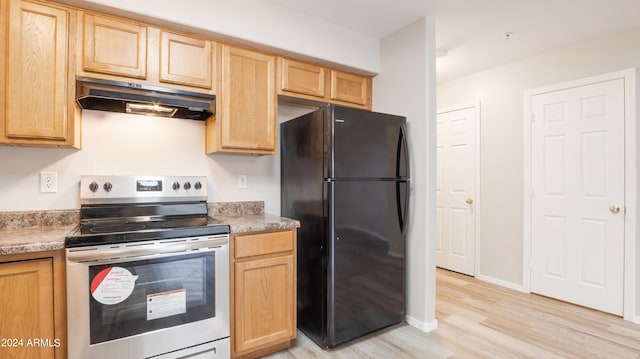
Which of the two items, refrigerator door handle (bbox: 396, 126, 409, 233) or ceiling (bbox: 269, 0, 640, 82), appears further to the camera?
refrigerator door handle (bbox: 396, 126, 409, 233)

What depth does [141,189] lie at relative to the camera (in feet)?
7.14

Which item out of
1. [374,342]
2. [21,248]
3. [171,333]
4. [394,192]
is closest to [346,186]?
[394,192]

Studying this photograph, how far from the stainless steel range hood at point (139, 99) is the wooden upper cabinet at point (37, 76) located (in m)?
0.12

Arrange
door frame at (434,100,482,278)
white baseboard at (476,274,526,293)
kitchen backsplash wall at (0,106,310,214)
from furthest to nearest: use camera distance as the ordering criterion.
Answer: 1. door frame at (434,100,482,278)
2. white baseboard at (476,274,526,293)
3. kitchen backsplash wall at (0,106,310,214)

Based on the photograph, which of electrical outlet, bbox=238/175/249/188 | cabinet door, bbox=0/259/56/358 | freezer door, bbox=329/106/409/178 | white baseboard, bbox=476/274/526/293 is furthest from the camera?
white baseboard, bbox=476/274/526/293

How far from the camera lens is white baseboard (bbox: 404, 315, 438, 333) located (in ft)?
8.05

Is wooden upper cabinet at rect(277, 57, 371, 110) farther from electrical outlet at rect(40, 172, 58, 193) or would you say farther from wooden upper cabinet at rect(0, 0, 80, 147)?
electrical outlet at rect(40, 172, 58, 193)

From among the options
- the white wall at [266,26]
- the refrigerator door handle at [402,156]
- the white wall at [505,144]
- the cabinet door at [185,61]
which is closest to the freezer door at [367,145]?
the refrigerator door handle at [402,156]

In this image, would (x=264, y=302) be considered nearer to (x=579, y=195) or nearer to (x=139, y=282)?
(x=139, y=282)

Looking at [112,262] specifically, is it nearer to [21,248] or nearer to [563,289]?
[21,248]

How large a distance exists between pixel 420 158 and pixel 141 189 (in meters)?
2.07

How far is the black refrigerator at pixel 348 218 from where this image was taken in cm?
218

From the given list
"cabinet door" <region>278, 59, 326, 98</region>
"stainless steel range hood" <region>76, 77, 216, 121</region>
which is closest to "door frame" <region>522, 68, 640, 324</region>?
"cabinet door" <region>278, 59, 326, 98</region>

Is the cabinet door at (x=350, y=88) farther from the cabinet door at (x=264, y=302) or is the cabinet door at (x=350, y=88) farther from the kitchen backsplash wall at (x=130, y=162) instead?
the cabinet door at (x=264, y=302)
